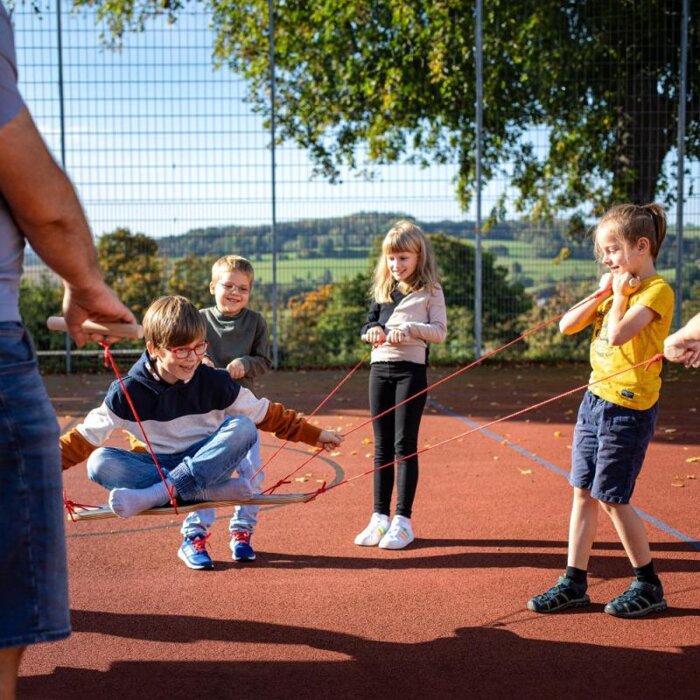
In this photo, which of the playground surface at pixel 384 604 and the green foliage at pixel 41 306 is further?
the green foliage at pixel 41 306

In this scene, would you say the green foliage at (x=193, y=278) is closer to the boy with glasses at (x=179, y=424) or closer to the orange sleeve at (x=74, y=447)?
the boy with glasses at (x=179, y=424)

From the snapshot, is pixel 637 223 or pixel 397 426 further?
pixel 397 426

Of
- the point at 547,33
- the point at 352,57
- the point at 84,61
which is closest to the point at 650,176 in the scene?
the point at 547,33

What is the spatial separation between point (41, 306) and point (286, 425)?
995cm

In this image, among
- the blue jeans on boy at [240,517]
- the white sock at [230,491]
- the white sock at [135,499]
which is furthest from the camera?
the blue jeans on boy at [240,517]

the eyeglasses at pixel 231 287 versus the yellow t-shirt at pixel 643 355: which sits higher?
the eyeglasses at pixel 231 287

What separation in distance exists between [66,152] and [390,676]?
34.5 feet

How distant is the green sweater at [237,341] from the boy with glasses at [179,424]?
2.59 feet

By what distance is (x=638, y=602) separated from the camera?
4.03 m

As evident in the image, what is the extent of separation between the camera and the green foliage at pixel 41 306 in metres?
13.3

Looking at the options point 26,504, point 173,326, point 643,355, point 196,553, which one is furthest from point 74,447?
point 643,355

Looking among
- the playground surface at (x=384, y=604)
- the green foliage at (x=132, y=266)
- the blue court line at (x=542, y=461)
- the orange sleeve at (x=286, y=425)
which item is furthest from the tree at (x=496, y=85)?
the orange sleeve at (x=286, y=425)

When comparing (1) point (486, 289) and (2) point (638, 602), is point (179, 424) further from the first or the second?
(1) point (486, 289)

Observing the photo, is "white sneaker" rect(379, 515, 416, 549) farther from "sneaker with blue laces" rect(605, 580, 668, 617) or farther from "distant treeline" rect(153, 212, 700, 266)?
"distant treeline" rect(153, 212, 700, 266)
